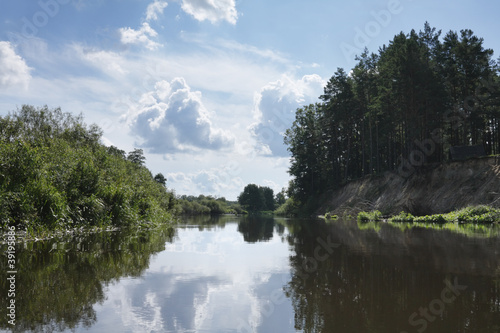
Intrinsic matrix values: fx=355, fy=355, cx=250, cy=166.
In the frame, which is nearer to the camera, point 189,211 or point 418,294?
point 418,294

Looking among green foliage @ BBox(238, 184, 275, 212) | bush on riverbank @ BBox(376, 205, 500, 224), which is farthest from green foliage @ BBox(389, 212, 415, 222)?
green foliage @ BBox(238, 184, 275, 212)

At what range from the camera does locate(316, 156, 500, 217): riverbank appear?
28422 millimetres

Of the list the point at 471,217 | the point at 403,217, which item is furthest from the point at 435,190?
the point at 471,217

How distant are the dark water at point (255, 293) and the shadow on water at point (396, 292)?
15mm

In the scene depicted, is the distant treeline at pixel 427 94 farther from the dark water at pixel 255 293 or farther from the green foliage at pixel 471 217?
the dark water at pixel 255 293

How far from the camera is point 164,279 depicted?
665 cm

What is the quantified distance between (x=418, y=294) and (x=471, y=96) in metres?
38.8

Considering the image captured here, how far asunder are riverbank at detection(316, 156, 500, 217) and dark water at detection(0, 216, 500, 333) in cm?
2235

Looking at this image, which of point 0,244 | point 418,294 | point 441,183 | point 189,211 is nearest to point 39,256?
point 0,244

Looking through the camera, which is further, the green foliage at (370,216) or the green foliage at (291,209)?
the green foliage at (291,209)

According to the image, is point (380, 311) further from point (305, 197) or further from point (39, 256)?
point (305, 197)

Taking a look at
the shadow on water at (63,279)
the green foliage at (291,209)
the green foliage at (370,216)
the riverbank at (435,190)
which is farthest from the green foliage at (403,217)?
the green foliage at (291,209)

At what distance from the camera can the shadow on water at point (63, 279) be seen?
4102 mm

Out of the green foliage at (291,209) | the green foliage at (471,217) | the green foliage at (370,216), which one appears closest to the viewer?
the green foliage at (471,217)
